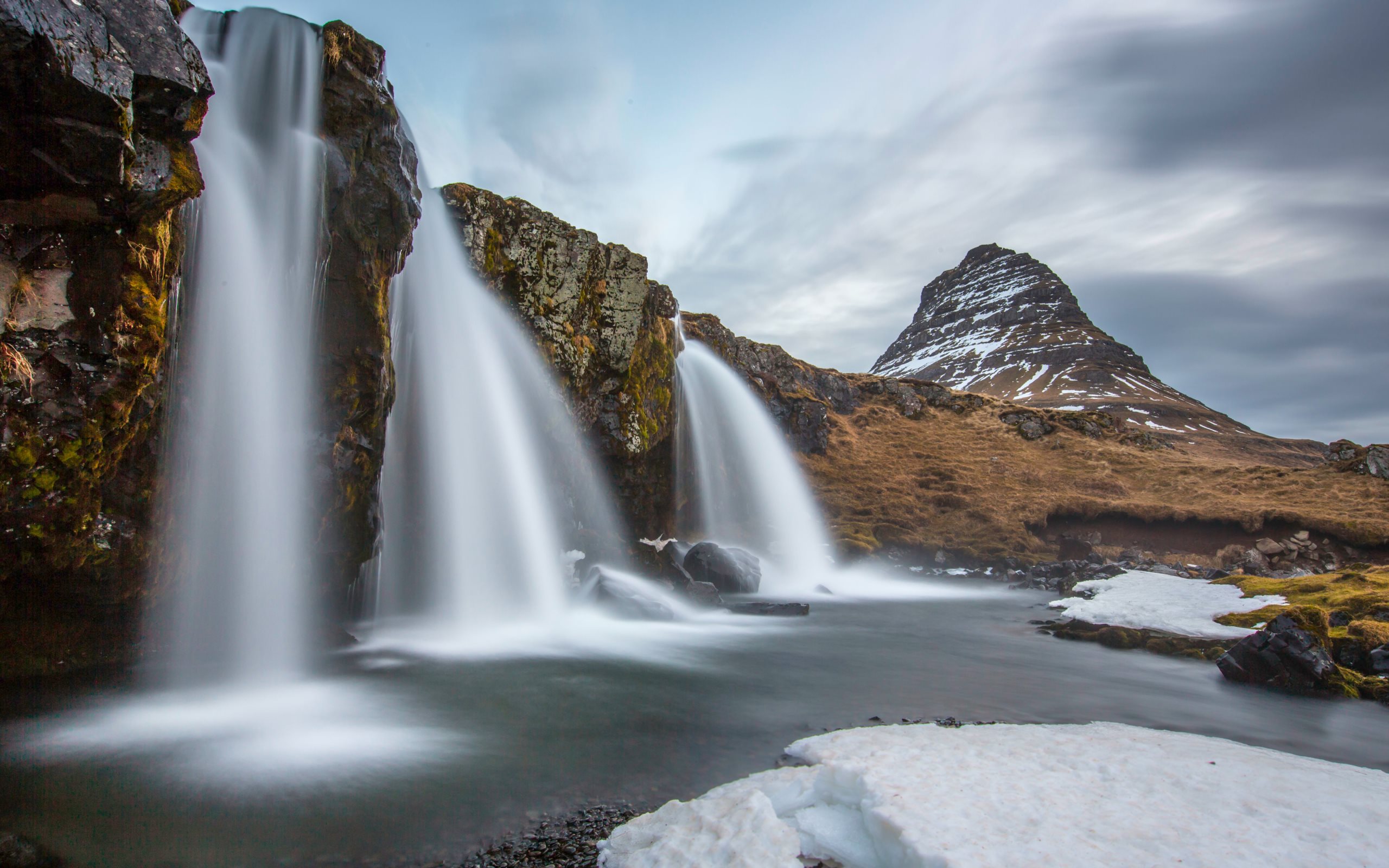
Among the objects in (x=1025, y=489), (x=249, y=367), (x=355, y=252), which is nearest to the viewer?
(x=249, y=367)

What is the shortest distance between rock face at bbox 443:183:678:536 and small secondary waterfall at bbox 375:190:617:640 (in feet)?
2.73

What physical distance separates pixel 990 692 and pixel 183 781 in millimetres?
11233

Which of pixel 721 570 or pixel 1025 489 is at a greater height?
pixel 1025 489

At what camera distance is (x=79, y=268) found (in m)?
7.23

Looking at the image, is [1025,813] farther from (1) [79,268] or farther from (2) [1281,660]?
(1) [79,268]

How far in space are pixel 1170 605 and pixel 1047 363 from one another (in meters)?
143

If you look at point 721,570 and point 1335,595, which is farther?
point 721,570

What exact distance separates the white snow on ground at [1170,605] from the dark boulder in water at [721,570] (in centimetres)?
1040

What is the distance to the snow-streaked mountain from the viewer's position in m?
112

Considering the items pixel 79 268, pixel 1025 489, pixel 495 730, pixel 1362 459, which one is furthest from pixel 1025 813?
pixel 1362 459

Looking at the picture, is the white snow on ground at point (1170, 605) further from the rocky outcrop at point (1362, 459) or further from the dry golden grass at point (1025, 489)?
the rocky outcrop at point (1362, 459)

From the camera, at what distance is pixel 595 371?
2091cm

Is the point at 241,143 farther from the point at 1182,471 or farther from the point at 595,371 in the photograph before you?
the point at 1182,471

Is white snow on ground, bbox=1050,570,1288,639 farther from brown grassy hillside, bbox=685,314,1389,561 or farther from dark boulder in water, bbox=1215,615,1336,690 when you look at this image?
brown grassy hillside, bbox=685,314,1389,561
